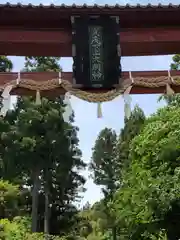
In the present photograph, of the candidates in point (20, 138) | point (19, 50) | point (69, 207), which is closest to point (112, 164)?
point (69, 207)

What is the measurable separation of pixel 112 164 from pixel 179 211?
84.8 feet

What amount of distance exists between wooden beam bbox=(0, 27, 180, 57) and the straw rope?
33.0 inches

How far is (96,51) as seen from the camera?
8.14 meters

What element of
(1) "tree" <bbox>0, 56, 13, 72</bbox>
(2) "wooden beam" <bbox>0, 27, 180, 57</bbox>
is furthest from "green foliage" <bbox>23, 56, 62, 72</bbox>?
(2) "wooden beam" <bbox>0, 27, 180, 57</bbox>

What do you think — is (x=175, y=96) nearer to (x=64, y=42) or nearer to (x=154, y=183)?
(x=154, y=183)

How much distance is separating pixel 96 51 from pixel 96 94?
0.80 meters

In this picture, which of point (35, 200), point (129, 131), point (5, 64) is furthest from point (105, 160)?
point (5, 64)

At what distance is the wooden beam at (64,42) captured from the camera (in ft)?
27.7

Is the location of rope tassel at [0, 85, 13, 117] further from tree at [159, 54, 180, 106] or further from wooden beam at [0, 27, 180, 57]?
tree at [159, 54, 180, 106]

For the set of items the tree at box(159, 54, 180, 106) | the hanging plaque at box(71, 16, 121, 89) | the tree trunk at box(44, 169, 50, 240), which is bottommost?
Answer: the tree trunk at box(44, 169, 50, 240)

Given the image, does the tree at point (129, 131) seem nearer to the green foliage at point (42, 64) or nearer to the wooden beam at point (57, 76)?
the green foliage at point (42, 64)

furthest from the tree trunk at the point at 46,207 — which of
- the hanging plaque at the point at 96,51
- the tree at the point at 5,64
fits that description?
the hanging plaque at the point at 96,51

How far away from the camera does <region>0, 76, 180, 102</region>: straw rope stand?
7887 mm

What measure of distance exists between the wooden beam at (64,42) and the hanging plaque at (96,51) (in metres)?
0.29
